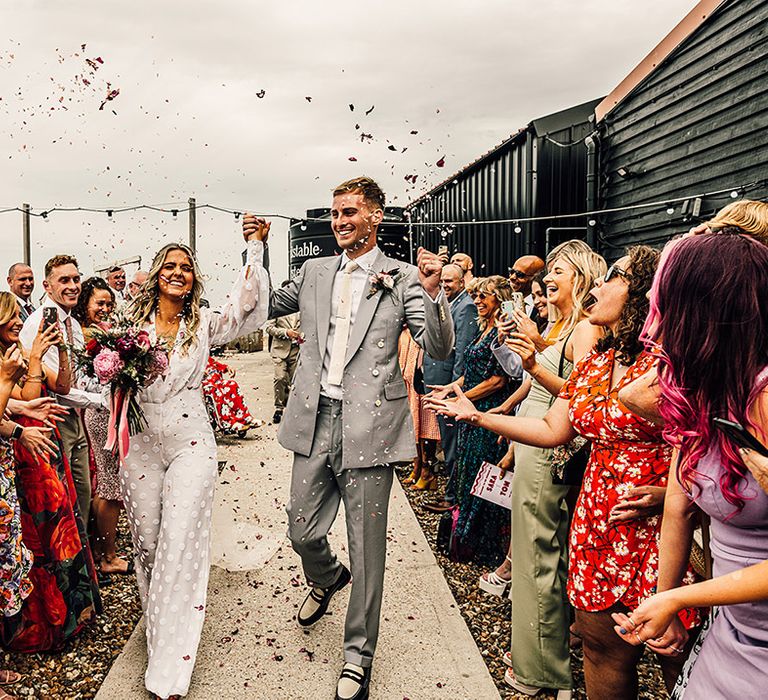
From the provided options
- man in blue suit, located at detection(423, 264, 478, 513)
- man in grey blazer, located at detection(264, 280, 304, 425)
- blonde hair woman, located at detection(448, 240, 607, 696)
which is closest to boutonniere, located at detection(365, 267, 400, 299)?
blonde hair woman, located at detection(448, 240, 607, 696)

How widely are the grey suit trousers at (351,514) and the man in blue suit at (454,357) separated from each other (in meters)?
2.02

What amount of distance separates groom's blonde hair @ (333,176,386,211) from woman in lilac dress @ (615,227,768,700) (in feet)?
6.77

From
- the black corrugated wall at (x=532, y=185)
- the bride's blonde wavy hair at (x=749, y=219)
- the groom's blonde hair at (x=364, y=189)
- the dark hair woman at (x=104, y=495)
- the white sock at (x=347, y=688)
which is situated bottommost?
the white sock at (x=347, y=688)

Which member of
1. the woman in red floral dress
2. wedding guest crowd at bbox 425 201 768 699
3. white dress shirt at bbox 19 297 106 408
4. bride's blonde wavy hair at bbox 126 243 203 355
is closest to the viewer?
wedding guest crowd at bbox 425 201 768 699

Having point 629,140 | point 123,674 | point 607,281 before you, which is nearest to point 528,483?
point 607,281

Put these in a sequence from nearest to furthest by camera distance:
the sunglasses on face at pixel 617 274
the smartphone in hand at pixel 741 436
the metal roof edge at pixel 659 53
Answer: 1. the smartphone in hand at pixel 741 436
2. the sunglasses on face at pixel 617 274
3. the metal roof edge at pixel 659 53

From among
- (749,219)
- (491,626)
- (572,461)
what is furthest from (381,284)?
(491,626)

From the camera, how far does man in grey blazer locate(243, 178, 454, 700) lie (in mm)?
3439

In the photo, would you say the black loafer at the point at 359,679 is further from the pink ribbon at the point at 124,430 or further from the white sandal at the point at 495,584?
the pink ribbon at the point at 124,430

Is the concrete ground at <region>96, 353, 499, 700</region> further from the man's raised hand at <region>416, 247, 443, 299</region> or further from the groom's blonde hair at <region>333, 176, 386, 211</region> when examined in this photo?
the groom's blonde hair at <region>333, 176, 386, 211</region>

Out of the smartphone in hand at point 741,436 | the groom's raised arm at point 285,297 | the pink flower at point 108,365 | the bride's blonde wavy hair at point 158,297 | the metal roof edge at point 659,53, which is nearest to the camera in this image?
the smartphone in hand at point 741,436

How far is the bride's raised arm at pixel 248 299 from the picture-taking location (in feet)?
12.3

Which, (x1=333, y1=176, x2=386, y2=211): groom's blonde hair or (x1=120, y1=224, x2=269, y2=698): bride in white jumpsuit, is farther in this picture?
(x1=333, y1=176, x2=386, y2=211): groom's blonde hair

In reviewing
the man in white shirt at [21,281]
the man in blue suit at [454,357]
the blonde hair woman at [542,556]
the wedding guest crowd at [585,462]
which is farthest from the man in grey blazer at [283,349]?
the blonde hair woman at [542,556]
